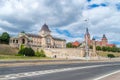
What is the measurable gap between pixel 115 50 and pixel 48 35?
171ft

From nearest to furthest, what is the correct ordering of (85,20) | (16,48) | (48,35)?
(85,20) → (16,48) → (48,35)

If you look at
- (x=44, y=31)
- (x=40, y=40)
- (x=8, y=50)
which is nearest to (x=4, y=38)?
(x=40, y=40)

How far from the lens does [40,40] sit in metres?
151

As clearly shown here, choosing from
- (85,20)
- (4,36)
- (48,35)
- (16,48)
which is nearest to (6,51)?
(16,48)

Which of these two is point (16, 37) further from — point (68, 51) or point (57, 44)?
point (57, 44)

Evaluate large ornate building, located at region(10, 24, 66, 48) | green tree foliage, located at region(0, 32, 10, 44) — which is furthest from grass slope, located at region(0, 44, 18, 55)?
green tree foliage, located at region(0, 32, 10, 44)

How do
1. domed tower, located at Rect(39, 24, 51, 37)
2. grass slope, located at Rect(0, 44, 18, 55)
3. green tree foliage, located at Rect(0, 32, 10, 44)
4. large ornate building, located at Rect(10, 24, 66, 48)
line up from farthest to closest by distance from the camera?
domed tower, located at Rect(39, 24, 51, 37) → green tree foliage, located at Rect(0, 32, 10, 44) → large ornate building, located at Rect(10, 24, 66, 48) → grass slope, located at Rect(0, 44, 18, 55)

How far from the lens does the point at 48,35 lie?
506ft

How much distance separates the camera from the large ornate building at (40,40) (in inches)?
4926

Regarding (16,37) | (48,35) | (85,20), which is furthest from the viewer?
(48,35)

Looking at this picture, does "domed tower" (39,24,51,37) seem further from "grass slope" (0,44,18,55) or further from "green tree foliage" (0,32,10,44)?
"grass slope" (0,44,18,55)

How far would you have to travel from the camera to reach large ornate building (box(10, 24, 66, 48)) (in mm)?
125113

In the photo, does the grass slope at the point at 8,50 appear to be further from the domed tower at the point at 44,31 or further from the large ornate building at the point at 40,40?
the domed tower at the point at 44,31

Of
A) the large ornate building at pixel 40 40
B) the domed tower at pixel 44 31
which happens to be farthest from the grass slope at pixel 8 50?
the domed tower at pixel 44 31
